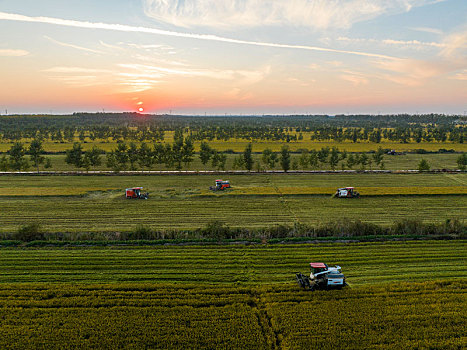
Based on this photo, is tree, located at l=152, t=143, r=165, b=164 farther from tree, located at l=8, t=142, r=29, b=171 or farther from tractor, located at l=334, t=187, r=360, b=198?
tractor, located at l=334, t=187, r=360, b=198

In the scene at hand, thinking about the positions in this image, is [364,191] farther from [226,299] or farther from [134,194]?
[226,299]

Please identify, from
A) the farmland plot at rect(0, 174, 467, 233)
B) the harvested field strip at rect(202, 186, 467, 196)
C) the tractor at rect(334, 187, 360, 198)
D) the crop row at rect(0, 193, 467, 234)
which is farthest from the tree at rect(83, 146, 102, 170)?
the tractor at rect(334, 187, 360, 198)

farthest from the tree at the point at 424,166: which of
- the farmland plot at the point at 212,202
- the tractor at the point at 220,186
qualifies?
the tractor at the point at 220,186

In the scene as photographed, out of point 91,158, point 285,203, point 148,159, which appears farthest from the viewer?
point 148,159

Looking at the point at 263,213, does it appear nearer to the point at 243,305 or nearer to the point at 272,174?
the point at 243,305

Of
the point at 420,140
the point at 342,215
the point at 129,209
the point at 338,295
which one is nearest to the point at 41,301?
the point at 338,295

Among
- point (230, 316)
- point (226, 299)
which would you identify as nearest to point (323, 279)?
point (226, 299)
